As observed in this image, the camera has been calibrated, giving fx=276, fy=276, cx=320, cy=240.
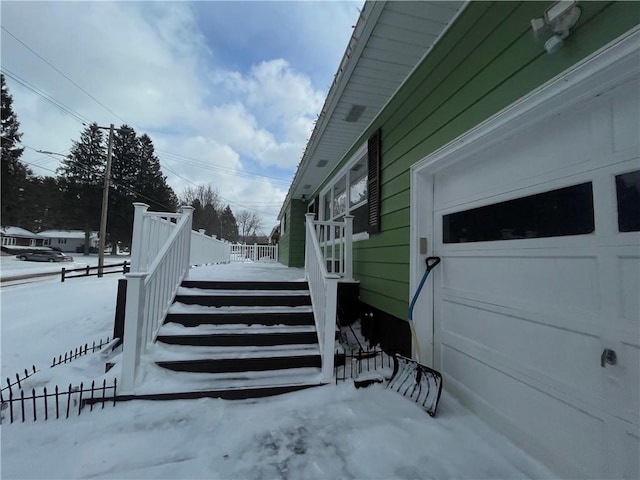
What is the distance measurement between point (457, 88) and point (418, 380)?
94.7 inches

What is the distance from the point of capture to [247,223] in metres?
43.8

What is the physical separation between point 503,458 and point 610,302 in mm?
1086

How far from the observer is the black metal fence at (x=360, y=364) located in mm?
2633

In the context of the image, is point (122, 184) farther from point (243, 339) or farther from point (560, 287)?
point (560, 287)

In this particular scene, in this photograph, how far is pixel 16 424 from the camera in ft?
5.96

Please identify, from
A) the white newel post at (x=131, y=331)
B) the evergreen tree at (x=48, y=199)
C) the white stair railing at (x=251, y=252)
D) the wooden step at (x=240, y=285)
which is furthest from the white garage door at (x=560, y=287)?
the evergreen tree at (x=48, y=199)

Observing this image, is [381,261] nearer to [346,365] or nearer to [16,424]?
[346,365]

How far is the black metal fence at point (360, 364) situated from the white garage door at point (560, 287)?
28.8 inches

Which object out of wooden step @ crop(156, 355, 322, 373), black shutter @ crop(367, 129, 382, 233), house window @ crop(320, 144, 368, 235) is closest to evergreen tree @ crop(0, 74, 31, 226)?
house window @ crop(320, 144, 368, 235)

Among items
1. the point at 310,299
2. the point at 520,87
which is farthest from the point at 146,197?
the point at 520,87

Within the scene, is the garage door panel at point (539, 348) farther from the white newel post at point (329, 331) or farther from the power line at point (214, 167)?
the power line at point (214, 167)

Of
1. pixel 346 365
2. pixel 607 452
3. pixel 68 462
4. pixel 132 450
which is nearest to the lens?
pixel 607 452

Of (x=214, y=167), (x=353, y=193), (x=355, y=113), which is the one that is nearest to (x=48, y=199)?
(x=214, y=167)

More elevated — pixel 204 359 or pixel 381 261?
pixel 381 261
